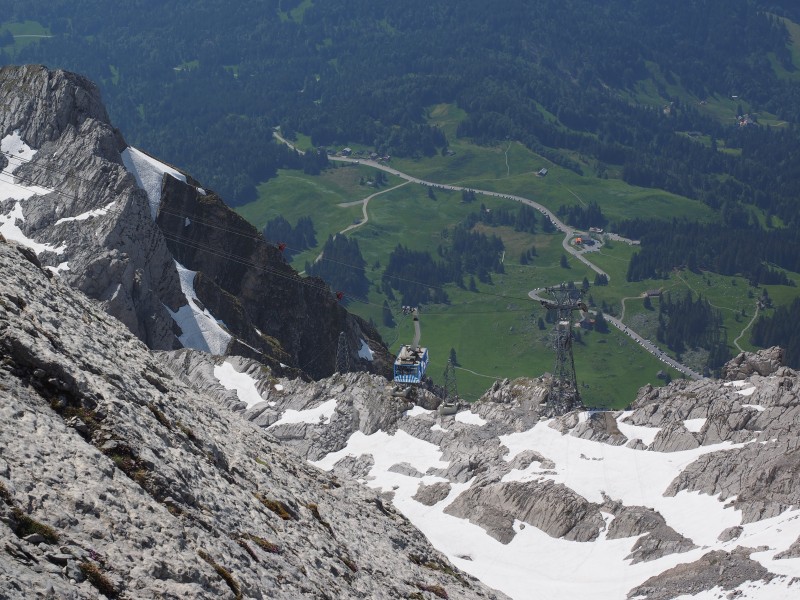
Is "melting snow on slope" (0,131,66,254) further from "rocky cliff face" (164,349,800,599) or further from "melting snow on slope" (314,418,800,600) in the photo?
"melting snow on slope" (314,418,800,600)

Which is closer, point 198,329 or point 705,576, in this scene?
point 705,576

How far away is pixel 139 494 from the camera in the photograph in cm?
5053

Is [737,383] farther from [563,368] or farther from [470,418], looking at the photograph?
[470,418]

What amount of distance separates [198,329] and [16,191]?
31.0m

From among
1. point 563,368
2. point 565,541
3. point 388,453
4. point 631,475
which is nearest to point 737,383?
point 563,368

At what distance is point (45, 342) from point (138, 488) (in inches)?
311

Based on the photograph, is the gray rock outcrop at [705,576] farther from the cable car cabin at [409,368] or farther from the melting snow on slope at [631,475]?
the cable car cabin at [409,368]

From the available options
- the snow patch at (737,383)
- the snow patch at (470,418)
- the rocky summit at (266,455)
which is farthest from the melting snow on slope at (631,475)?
the snow patch at (737,383)

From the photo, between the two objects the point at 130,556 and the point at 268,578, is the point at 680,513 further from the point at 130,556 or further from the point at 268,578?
the point at 130,556

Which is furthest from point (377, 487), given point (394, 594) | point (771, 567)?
point (394, 594)

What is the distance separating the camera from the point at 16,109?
194 meters

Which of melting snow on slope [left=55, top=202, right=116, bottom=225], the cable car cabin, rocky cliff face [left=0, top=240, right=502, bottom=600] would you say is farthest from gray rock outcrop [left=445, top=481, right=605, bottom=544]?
melting snow on slope [left=55, top=202, right=116, bottom=225]

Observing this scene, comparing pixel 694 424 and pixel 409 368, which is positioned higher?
pixel 694 424

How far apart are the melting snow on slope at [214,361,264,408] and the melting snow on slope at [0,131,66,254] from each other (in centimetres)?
2504
